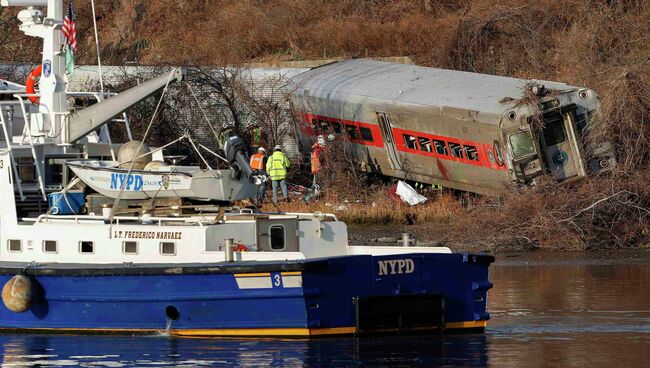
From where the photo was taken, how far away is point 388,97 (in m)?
34.9

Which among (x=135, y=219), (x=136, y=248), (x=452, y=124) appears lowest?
(x=136, y=248)

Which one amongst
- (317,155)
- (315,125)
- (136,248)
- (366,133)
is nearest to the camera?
(136,248)

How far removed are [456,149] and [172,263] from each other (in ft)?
48.6

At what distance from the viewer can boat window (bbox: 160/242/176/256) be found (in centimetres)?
1956

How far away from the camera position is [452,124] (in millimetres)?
32781

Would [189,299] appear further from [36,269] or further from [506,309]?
[506,309]

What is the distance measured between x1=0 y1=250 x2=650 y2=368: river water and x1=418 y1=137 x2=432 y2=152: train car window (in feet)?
38.6

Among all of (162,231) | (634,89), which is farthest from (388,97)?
(162,231)

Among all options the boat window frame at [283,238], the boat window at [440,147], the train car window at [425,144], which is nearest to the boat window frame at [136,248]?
the boat window frame at [283,238]

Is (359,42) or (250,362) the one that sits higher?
(359,42)

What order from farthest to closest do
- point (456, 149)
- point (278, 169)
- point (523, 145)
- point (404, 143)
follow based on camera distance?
point (404, 143) < point (278, 169) < point (456, 149) < point (523, 145)

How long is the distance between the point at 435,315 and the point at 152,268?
150 inches

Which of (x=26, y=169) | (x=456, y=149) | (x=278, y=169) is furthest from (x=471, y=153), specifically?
(x=26, y=169)

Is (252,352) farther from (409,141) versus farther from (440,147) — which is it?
(409,141)
